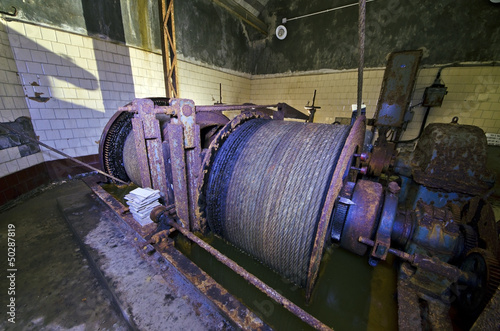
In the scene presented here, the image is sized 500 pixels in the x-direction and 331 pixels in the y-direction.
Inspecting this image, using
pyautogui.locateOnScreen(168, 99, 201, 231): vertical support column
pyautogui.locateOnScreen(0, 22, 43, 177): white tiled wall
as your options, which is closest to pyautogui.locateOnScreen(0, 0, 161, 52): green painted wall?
pyautogui.locateOnScreen(0, 22, 43, 177): white tiled wall

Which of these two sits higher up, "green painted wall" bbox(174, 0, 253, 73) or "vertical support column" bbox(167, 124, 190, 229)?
"green painted wall" bbox(174, 0, 253, 73)

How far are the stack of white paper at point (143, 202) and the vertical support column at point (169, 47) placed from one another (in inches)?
176

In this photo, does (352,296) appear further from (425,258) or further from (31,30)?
(31,30)

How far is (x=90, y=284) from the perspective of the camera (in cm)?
162

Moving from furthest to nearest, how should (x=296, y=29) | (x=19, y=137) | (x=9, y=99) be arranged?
(x=296, y=29) < (x=19, y=137) < (x=9, y=99)

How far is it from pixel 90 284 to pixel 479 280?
289 centimetres

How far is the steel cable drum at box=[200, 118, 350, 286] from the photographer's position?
158 cm

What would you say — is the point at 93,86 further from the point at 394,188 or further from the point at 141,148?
the point at 394,188

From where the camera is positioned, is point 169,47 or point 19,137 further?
point 169,47

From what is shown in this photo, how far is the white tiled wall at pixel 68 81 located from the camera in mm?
3246

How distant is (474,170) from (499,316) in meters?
1.97

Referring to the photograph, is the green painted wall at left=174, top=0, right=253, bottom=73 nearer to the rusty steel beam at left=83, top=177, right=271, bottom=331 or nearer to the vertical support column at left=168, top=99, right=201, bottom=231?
the vertical support column at left=168, top=99, right=201, bottom=231

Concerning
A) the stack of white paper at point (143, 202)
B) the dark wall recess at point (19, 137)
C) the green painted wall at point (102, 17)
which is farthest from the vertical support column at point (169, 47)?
the stack of white paper at point (143, 202)

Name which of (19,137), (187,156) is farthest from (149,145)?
(19,137)
